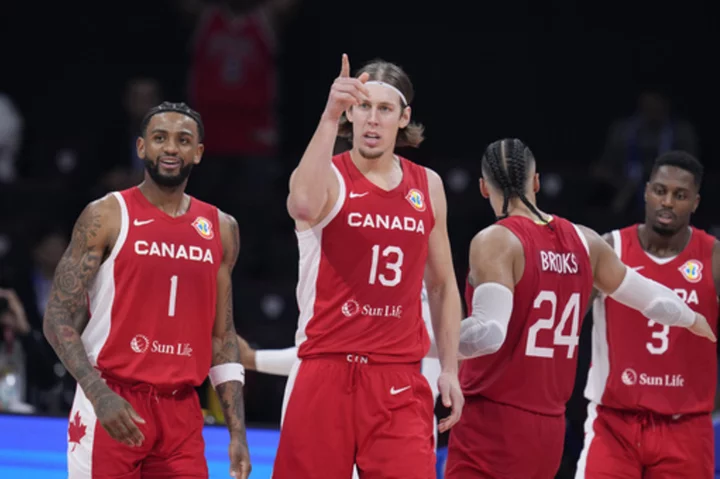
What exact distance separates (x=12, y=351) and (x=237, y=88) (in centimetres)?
501

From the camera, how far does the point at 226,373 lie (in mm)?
4992

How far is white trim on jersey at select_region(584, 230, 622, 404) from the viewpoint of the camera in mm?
5848

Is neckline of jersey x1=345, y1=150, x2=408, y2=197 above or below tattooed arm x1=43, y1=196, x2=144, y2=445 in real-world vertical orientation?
above

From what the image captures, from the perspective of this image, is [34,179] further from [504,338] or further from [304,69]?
[504,338]

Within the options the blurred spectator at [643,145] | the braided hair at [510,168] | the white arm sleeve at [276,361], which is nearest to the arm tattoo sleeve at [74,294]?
the white arm sleeve at [276,361]

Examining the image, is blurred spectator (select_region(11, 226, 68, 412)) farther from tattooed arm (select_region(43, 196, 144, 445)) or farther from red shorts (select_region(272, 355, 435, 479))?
red shorts (select_region(272, 355, 435, 479))

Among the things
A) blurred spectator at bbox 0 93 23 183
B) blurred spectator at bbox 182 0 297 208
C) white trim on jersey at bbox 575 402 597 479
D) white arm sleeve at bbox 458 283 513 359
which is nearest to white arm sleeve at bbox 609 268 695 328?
white trim on jersey at bbox 575 402 597 479

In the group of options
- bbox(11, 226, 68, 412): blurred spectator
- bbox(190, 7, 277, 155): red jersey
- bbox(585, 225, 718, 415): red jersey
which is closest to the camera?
bbox(585, 225, 718, 415): red jersey

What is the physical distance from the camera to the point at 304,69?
12.7 metres

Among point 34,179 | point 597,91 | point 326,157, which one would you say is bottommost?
point 326,157

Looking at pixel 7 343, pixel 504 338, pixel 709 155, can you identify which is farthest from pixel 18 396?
pixel 709 155

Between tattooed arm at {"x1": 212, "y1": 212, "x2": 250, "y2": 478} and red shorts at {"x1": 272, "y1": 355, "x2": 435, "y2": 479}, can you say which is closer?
red shorts at {"x1": 272, "y1": 355, "x2": 435, "y2": 479}

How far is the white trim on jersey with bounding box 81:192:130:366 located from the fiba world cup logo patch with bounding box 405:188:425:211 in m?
1.12

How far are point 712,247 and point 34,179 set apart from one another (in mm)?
6947
